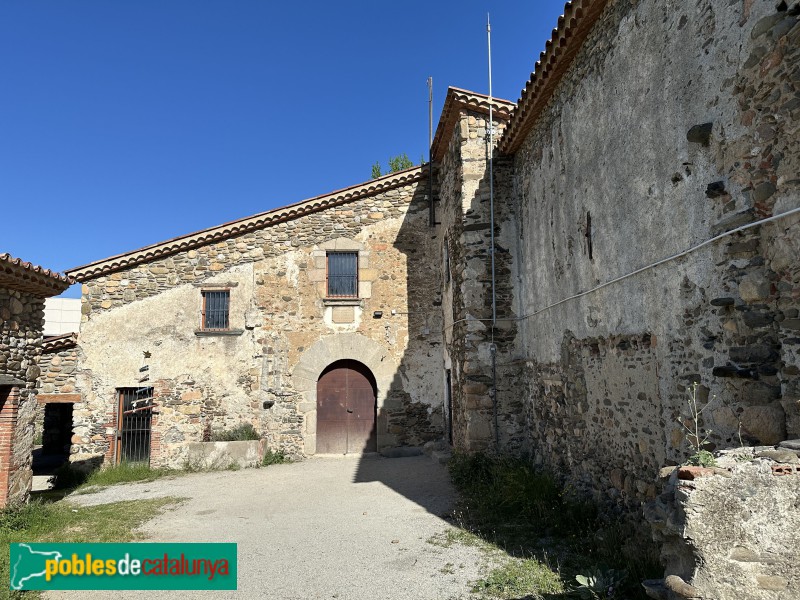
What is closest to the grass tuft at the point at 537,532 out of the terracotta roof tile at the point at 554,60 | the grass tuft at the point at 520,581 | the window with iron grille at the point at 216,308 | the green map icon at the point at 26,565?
the grass tuft at the point at 520,581

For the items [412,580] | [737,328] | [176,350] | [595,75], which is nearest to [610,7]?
[595,75]

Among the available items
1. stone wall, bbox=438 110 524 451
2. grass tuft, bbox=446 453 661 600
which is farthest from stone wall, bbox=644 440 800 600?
stone wall, bbox=438 110 524 451

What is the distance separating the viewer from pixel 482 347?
28.4ft

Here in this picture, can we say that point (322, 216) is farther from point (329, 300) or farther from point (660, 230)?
point (660, 230)

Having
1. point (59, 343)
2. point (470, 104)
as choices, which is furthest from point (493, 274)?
point (59, 343)

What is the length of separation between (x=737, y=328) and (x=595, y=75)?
3.35 metres

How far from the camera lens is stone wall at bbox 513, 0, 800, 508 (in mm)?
3439

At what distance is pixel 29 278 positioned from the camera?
7.28 meters

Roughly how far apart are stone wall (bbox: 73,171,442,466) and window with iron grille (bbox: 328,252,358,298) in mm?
182

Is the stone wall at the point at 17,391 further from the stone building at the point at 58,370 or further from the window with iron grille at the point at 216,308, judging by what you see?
the window with iron grille at the point at 216,308

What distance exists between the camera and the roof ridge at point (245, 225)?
35.9ft

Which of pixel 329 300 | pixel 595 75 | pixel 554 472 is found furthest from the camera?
pixel 329 300

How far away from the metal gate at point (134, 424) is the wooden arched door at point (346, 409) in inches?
136

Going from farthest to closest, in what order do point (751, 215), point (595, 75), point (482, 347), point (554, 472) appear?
point (482, 347) → point (554, 472) → point (595, 75) → point (751, 215)
